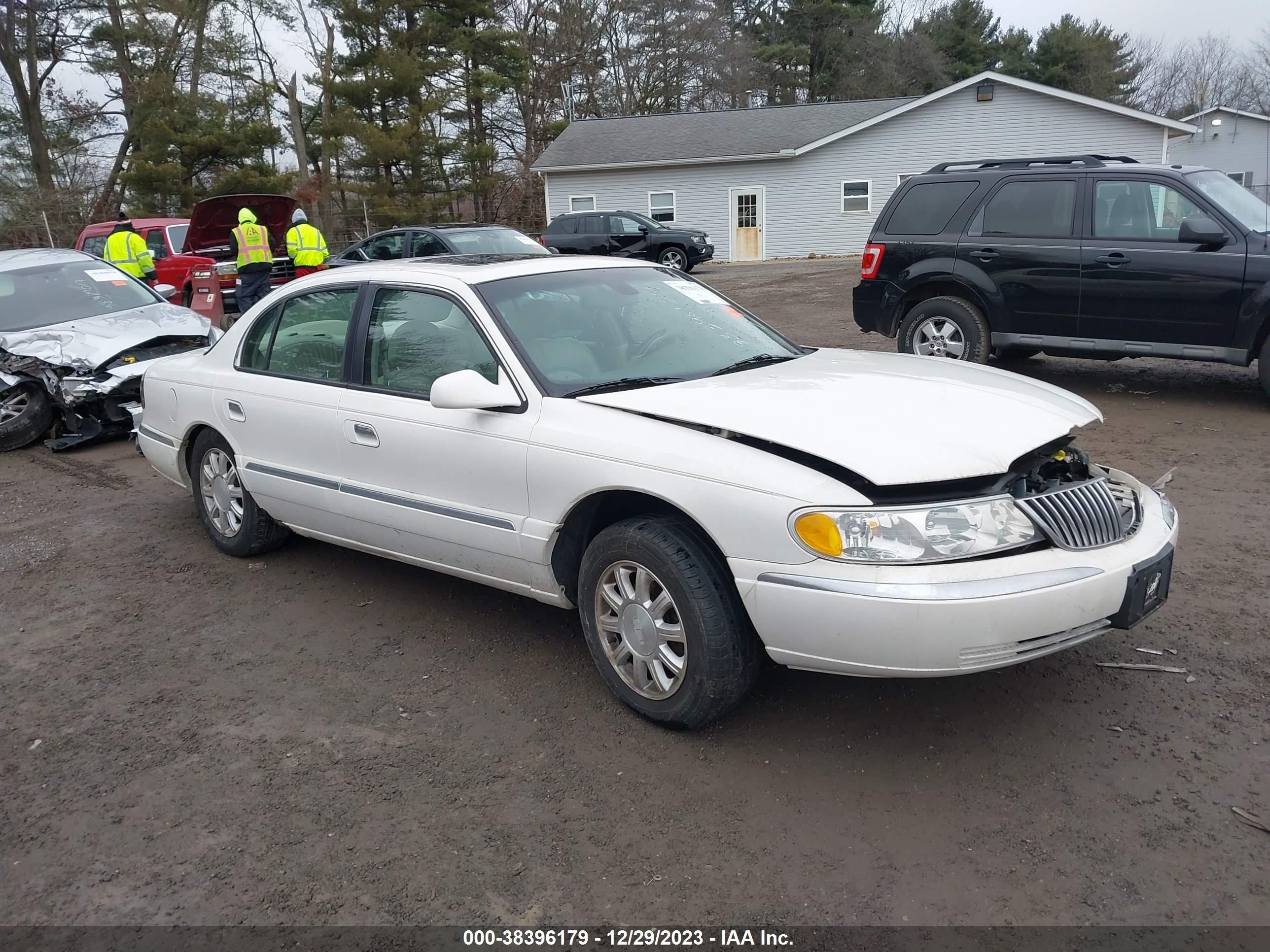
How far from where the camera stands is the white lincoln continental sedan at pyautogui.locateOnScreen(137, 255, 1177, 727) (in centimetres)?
303

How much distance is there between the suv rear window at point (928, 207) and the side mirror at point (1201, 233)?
5.93ft

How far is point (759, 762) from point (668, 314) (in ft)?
6.80

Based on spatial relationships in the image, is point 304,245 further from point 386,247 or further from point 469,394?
point 469,394

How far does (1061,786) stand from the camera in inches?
123

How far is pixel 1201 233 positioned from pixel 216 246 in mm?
13305

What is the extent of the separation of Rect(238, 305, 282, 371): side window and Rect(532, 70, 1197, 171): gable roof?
26.0 meters

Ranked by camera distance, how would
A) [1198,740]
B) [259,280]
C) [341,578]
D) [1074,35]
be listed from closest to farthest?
[1198,740] < [341,578] < [259,280] < [1074,35]

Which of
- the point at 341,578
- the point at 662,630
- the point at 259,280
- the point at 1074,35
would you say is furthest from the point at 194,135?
the point at 1074,35

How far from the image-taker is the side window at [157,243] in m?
16.0

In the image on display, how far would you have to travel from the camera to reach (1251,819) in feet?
9.57

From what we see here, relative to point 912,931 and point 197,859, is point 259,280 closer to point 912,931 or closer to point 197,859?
point 197,859

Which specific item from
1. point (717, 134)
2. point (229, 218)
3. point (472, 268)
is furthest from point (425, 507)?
point (717, 134)

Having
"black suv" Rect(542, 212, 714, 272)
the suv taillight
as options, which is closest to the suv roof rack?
the suv taillight

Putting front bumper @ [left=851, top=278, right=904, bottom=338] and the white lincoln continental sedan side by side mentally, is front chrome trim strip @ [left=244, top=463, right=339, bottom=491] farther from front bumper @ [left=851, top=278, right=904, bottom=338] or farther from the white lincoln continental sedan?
front bumper @ [left=851, top=278, right=904, bottom=338]
